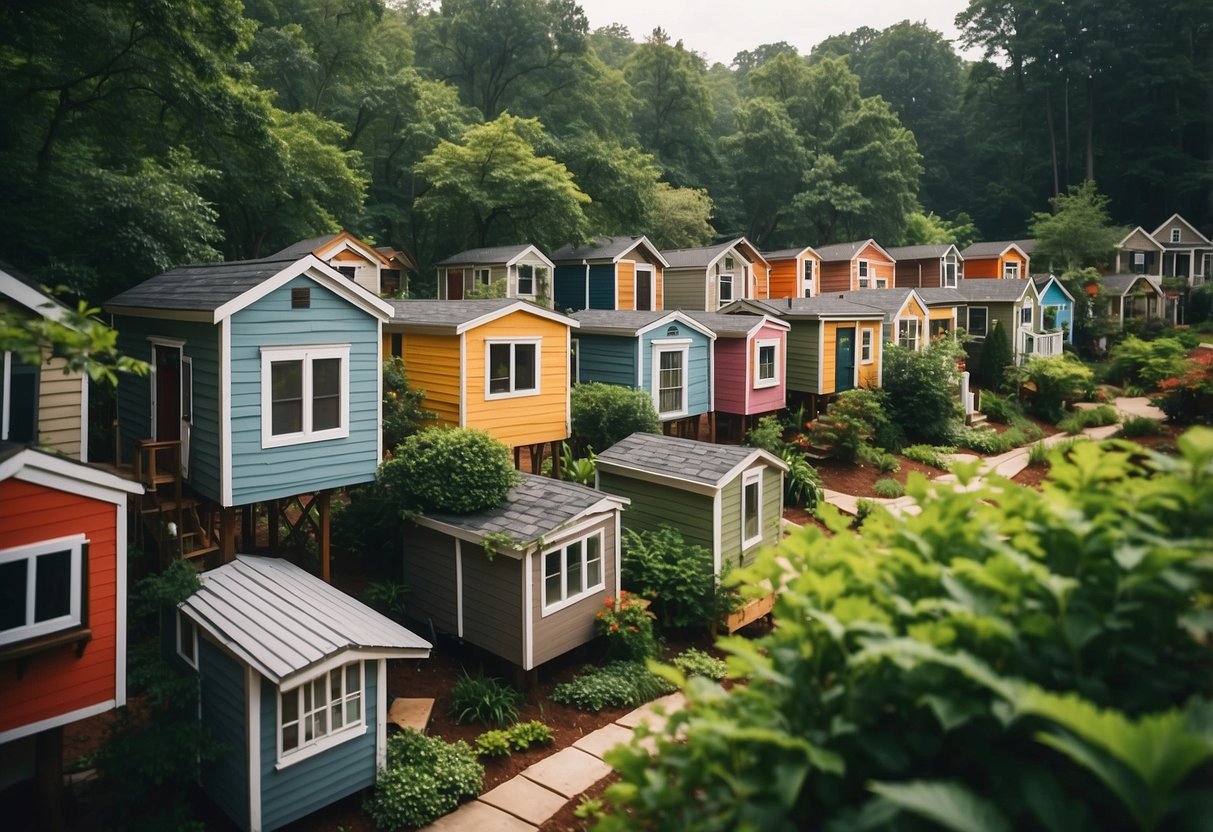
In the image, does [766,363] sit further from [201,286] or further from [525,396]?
[201,286]

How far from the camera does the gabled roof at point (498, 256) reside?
3209 cm

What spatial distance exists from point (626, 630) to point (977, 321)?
29.7 m

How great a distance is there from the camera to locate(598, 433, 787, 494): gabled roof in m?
15.7

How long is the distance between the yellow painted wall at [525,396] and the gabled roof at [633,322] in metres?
3.24

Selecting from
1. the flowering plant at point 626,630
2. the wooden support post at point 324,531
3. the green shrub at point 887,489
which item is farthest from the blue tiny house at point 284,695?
the green shrub at point 887,489

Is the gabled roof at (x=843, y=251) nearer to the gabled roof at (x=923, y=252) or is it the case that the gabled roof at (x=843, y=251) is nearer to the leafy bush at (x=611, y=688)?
the gabled roof at (x=923, y=252)

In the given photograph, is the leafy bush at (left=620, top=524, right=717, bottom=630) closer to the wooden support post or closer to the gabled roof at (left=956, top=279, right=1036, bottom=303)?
the wooden support post

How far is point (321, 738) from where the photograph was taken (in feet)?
33.6

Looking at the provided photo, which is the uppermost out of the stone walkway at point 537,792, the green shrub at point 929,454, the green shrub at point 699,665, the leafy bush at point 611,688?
the green shrub at point 929,454

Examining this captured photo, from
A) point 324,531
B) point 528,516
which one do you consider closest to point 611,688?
point 528,516

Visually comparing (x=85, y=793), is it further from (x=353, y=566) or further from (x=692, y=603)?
(x=692, y=603)

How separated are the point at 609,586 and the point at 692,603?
1743 mm

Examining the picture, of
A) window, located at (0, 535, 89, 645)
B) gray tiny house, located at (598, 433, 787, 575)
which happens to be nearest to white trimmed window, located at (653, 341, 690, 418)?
gray tiny house, located at (598, 433, 787, 575)

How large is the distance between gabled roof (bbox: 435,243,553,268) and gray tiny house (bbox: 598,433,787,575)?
16.4 m
